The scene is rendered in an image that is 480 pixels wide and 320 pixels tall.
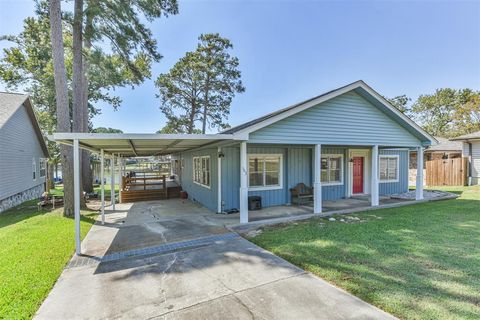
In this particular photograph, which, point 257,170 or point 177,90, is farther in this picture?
point 177,90

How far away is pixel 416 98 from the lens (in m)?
37.8

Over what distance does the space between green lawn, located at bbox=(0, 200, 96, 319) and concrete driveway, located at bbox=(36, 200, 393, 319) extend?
0.72ft

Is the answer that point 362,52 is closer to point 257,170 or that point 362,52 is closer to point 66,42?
point 257,170

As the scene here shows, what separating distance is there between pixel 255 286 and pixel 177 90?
76.1ft

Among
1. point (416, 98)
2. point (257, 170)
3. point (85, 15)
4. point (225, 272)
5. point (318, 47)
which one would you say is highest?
point (416, 98)

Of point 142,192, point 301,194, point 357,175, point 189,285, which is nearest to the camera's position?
point 189,285

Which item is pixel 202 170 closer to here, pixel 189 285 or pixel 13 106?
pixel 189 285

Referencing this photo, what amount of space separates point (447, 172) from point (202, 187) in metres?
16.6

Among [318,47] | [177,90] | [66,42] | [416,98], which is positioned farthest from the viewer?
[416,98]

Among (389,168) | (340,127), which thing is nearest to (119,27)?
(340,127)

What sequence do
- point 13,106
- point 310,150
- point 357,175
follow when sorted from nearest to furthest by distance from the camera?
1. point 310,150
2. point 357,175
3. point 13,106

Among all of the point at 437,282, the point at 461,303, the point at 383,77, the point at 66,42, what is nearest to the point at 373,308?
the point at 461,303

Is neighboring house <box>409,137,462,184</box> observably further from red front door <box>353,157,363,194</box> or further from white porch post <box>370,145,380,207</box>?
white porch post <box>370,145,380,207</box>

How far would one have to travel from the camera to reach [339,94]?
320 inches
